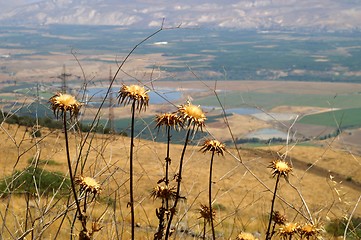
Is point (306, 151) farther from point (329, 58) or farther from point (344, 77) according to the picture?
point (329, 58)

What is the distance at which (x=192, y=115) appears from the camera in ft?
7.17

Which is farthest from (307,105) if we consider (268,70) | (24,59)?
(24,59)

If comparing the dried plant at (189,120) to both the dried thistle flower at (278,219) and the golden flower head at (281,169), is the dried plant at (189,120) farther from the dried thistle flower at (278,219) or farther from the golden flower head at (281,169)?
the dried thistle flower at (278,219)

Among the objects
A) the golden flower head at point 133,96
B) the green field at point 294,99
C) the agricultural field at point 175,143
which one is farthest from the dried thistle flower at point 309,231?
the green field at point 294,99

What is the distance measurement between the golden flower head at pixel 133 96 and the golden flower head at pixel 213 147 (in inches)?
15.2

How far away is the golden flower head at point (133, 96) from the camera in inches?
82.6

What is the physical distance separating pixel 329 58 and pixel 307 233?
196990 mm

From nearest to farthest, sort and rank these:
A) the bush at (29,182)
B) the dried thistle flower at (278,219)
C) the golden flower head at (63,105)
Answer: the golden flower head at (63,105)
the dried thistle flower at (278,219)
the bush at (29,182)

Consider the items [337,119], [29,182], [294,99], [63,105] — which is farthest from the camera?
[294,99]

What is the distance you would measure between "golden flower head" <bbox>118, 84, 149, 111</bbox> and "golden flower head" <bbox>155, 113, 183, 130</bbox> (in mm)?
139

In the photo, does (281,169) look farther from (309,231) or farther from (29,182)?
(29,182)

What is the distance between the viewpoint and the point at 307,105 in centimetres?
10575

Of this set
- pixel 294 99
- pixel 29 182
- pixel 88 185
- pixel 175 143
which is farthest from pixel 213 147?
pixel 294 99

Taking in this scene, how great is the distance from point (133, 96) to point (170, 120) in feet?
0.70
